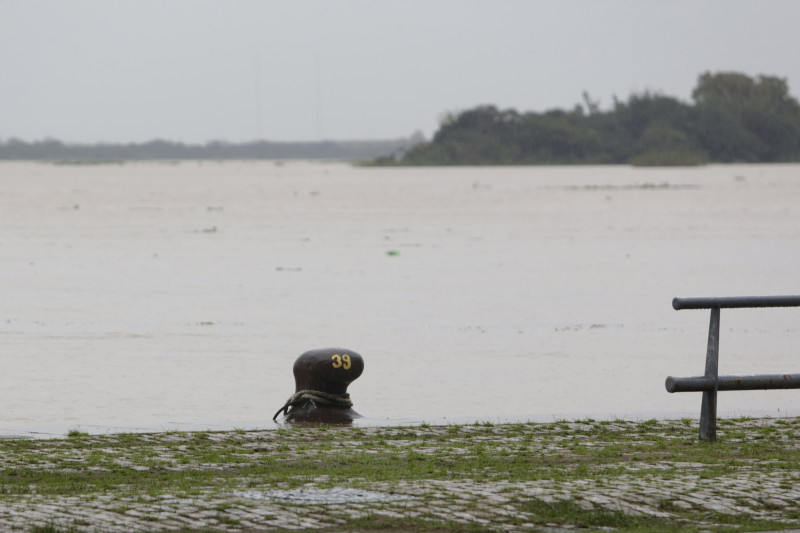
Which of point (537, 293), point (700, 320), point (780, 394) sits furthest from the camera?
point (537, 293)

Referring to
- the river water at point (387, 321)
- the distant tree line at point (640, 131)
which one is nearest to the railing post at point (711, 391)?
the river water at point (387, 321)

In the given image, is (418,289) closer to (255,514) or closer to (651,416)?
(651,416)

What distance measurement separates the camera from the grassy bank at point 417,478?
6734mm

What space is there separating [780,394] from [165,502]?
8.03m

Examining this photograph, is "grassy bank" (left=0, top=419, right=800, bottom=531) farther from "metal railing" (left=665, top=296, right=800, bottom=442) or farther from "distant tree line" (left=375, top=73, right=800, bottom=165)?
"distant tree line" (left=375, top=73, right=800, bottom=165)

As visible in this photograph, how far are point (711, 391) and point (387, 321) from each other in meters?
10.1

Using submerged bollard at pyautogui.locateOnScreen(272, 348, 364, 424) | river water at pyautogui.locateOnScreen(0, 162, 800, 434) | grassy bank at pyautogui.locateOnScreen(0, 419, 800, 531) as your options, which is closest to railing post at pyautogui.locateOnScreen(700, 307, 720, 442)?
grassy bank at pyautogui.locateOnScreen(0, 419, 800, 531)

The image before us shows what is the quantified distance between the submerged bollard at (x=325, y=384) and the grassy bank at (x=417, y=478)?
3.51 feet

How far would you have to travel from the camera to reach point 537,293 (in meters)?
23.0

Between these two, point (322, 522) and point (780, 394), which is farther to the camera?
point (780, 394)

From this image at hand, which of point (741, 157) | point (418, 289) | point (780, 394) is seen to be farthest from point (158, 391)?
point (741, 157)

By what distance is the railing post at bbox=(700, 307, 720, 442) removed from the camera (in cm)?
927

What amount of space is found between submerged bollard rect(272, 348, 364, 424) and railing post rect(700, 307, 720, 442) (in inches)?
123

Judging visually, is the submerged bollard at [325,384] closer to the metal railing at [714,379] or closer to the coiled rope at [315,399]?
the coiled rope at [315,399]
